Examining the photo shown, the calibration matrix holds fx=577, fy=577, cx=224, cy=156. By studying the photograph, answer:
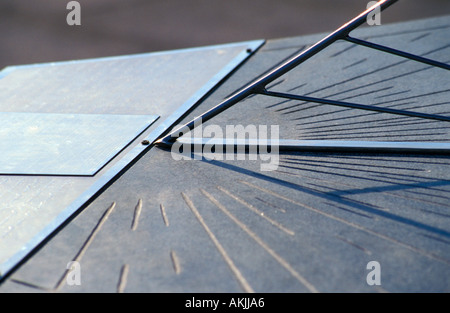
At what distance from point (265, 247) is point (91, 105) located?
1849 mm

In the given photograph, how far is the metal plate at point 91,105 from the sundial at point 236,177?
0.04 ft

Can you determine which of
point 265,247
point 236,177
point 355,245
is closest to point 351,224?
point 355,245

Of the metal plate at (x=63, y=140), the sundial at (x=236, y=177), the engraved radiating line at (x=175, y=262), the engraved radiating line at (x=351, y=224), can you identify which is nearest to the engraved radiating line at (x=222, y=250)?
the sundial at (x=236, y=177)

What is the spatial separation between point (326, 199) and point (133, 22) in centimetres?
659

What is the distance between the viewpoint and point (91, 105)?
11.3 ft

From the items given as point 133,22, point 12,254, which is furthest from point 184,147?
point 133,22

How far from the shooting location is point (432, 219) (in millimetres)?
2090

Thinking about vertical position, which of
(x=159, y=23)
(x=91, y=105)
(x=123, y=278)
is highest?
(x=159, y=23)

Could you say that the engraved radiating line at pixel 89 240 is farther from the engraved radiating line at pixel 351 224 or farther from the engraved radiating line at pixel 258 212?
the engraved radiating line at pixel 351 224

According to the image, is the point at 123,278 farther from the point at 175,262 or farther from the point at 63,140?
the point at 63,140

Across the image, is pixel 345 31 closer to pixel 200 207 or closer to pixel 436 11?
pixel 200 207

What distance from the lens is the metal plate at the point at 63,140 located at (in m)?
2.69

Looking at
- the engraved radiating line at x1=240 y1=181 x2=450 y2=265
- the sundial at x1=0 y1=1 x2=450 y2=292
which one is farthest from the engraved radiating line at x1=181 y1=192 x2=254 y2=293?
the engraved radiating line at x1=240 y1=181 x2=450 y2=265

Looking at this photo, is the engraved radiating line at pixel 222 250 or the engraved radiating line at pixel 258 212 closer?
the engraved radiating line at pixel 222 250
